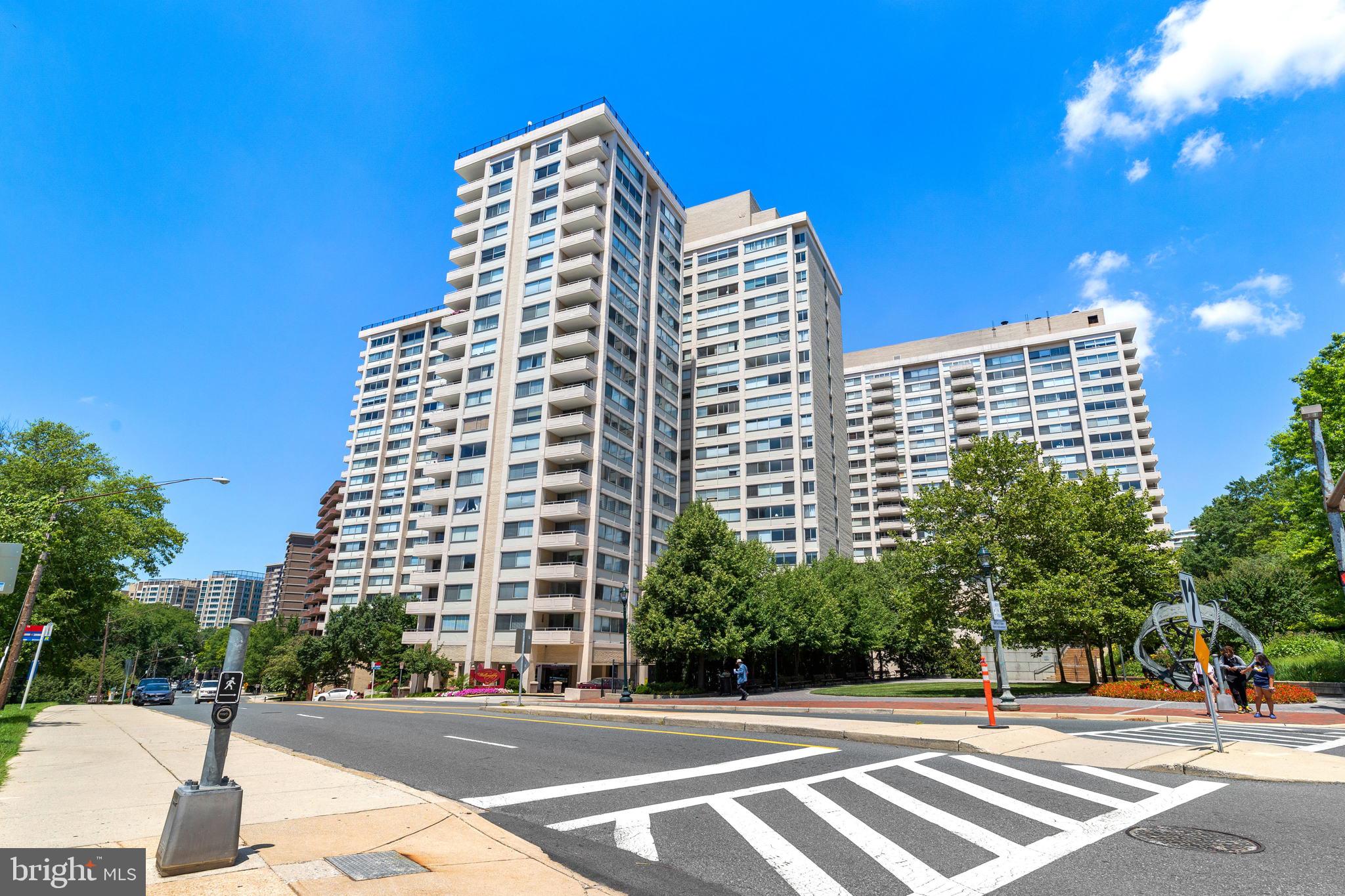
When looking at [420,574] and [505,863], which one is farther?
[420,574]

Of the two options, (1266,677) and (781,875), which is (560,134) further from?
(781,875)

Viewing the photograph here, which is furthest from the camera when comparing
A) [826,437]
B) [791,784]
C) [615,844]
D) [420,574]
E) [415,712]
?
[826,437]

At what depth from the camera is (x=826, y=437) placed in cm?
8025

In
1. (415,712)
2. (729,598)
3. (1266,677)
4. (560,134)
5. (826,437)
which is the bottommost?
(415,712)

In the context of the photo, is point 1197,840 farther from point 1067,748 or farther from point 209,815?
point 209,815

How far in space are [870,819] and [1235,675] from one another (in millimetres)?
19340

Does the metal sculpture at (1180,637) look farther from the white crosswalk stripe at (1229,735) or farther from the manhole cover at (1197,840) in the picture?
the manhole cover at (1197,840)

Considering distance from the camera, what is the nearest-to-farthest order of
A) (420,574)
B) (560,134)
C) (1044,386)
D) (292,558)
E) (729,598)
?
(729,598) < (420,574) < (560,134) < (1044,386) < (292,558)

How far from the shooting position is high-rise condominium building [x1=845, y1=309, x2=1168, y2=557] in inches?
3861

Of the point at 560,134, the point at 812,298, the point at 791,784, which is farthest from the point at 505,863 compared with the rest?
the point at 812,298

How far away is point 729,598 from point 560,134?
165 ft

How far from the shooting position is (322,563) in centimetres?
11369

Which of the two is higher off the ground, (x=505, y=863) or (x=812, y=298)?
(x=812, y=298)

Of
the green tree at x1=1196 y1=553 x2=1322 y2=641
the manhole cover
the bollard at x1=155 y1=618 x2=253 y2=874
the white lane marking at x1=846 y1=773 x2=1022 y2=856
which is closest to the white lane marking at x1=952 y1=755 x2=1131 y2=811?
the manhole cover
